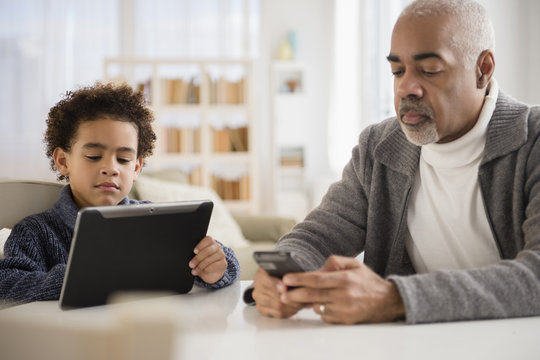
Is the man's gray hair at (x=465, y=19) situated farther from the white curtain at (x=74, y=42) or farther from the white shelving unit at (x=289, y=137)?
the white curtain at (x=74, y=42)

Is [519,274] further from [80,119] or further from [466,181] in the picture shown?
[80,119]

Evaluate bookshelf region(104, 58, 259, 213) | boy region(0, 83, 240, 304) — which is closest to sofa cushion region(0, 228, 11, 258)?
boy region(0, 83, 240, 304)

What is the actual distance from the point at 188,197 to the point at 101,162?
6.56 feet

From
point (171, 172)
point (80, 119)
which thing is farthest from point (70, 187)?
point (171, 172)

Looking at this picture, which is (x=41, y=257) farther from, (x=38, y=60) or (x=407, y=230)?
(x=38, y=60)

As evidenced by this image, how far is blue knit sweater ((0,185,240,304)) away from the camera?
3.59 feet

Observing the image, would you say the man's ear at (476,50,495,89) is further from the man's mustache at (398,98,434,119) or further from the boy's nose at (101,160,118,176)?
the boy's nose at (101,160,118,176)

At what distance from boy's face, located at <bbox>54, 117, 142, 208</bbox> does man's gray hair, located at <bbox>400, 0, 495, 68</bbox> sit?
0.71 m

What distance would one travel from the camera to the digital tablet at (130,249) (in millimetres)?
958

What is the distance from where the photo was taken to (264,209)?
682 centimetres

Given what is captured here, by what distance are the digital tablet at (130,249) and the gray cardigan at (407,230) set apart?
8.8 inches

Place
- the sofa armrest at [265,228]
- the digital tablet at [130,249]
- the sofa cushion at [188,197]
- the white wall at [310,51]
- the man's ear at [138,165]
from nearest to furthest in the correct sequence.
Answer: the digital tablet at [130,249] → the man's ear at [138,165] → the sofa cushion at [188,197] → the sofa armrest at [265,228] → the white wall at [310,51]

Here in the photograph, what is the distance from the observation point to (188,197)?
3.39 m

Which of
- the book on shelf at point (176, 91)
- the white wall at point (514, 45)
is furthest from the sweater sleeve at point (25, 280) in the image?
the book on shelf at point (176, 91)
